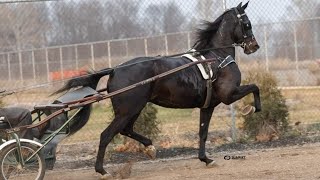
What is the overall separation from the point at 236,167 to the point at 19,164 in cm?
299

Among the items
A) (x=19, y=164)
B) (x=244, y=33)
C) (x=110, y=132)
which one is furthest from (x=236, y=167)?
(x=19, y=164)

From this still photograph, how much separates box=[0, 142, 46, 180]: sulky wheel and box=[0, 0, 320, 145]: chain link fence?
5.27m

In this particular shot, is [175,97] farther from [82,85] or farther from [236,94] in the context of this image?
[82,85]

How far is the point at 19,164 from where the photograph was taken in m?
6.95

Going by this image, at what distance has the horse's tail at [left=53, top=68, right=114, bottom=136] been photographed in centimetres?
775

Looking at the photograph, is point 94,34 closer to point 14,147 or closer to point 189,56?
point 189,56

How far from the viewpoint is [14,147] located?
6.88 metres

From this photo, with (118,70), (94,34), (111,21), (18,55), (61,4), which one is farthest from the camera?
(94,34)

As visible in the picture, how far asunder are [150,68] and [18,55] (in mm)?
7951

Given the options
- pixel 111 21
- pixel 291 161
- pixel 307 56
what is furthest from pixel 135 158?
pixel 307 56

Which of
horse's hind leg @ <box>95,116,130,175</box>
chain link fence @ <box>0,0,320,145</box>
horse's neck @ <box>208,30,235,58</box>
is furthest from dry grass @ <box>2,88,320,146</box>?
horse's hind leg @ <box>95,116,130,175</box>

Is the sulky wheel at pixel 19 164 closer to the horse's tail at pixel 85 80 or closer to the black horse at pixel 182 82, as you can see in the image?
the black horse at pixel 182 82

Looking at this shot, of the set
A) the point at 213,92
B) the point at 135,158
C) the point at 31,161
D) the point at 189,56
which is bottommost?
the point at 135,158

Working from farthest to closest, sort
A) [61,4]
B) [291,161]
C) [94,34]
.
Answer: [94,34] < [61,4] < [291,161]
